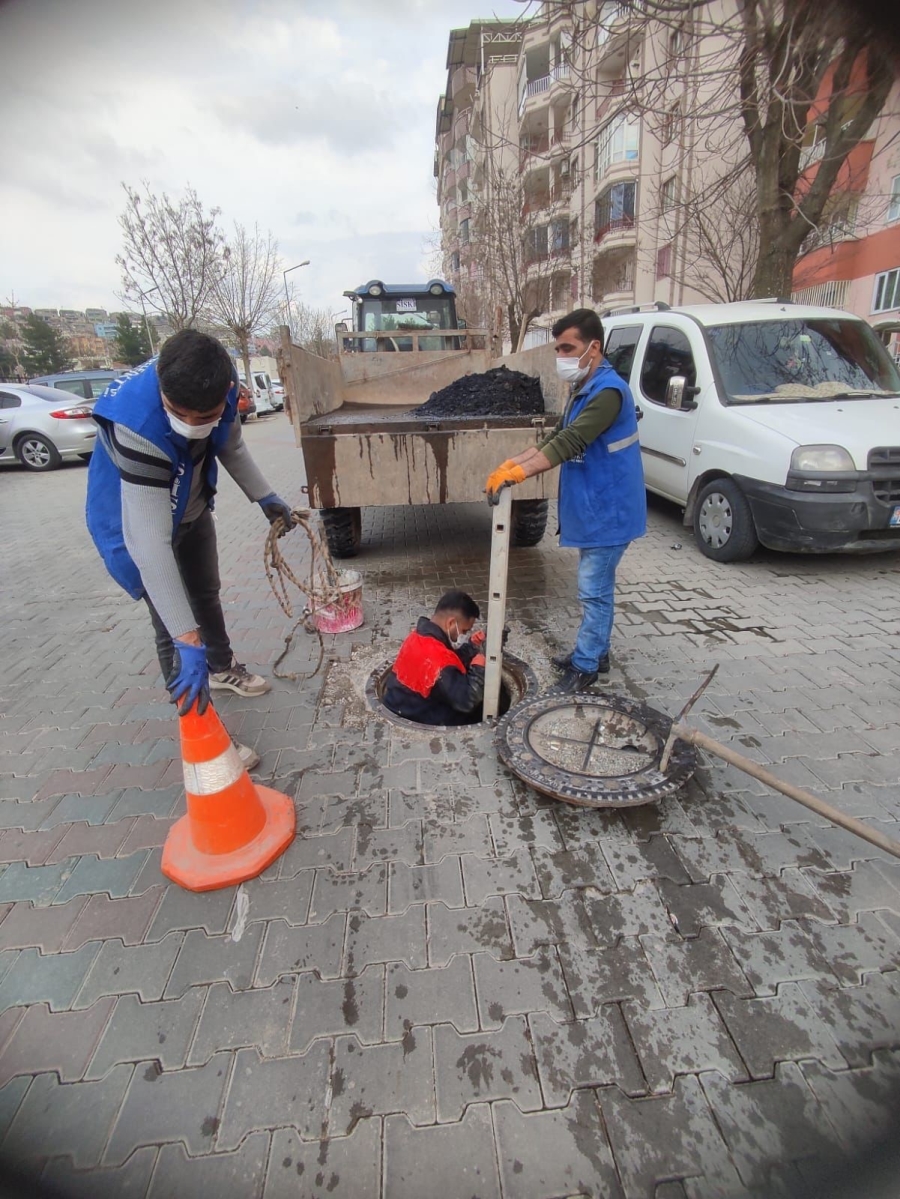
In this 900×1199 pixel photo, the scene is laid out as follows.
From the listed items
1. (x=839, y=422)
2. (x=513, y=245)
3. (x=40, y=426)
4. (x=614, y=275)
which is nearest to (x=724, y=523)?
A: (x=839, y=422)

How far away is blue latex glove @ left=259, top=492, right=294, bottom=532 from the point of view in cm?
301

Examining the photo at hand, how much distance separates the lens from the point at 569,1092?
1414 millimetres

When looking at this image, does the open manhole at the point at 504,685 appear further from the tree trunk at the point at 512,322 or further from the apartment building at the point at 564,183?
the tree trunk at the point at 512,322

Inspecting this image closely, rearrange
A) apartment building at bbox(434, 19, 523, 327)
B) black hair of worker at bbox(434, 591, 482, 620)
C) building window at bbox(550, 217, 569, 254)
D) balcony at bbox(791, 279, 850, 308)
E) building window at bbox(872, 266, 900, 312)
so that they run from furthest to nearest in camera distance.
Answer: balcony at bbox(791, 279, 850, 308)
building window at bbox(550, 217, 569, 254)
building window at bbox(872, 266, 900, 312)
apartment building at bbox(434, 19, 523, 327)
black hair of worker at bbox(434, 591, 482, 620)

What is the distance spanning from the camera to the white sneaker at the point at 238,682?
325 centimetres

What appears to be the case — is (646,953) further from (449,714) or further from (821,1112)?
(449,714)

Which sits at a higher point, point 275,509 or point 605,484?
point 605,484

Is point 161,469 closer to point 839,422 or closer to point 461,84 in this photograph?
point 839,422

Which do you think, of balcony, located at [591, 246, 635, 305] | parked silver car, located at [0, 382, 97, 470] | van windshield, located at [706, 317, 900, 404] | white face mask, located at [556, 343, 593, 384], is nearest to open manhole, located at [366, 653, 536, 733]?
white face mask, located at [556, 343, 593, 384]

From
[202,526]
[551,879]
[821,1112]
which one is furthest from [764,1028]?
[202,526]

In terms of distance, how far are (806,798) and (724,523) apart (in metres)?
3.71

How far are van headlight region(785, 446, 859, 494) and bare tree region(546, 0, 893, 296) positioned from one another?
197cm

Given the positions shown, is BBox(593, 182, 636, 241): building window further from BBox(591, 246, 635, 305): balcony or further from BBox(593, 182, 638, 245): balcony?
BBox(591, 246, 635, 305): balcony

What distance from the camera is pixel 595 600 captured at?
3.04 m
